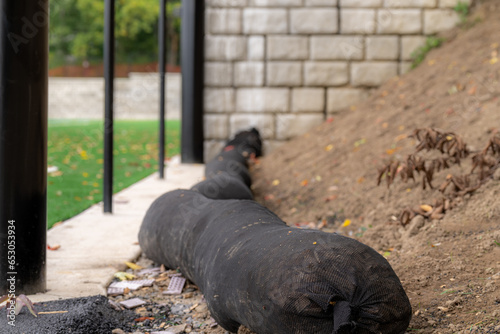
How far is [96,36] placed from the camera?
34.6 m

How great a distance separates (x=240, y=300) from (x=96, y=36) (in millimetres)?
34834

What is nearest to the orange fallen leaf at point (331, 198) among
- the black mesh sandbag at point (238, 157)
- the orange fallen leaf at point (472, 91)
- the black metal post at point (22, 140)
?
the black mesh sandbag at point (238, 157)

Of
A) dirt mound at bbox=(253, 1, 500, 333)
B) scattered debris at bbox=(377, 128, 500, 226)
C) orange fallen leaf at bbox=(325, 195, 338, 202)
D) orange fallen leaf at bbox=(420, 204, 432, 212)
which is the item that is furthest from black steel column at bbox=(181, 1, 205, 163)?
orange fallen leaf at bbox=(420, 204, 432, 212)

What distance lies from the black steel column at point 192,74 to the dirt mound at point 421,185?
132 cm

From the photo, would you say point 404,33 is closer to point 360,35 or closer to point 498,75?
point 360,35

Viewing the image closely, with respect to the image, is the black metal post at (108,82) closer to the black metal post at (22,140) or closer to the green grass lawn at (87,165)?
the green grass lawn at (87,165)

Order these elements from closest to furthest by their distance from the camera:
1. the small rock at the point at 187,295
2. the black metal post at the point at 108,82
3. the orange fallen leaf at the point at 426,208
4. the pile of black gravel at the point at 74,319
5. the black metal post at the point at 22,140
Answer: the pile of black gravel at the point at 74,319, the black metal post at the point at 22,140, the small rock at the point at 187,295, the orange fallen leaf at the point at 426,208, the black metal post at the point at 108,82

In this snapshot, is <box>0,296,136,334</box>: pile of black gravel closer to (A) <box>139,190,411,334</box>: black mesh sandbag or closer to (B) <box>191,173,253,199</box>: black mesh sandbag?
(A) <box>139,190,411,334</box>: black mesh sandbag

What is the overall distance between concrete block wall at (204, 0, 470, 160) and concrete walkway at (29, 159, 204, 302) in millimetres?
2966

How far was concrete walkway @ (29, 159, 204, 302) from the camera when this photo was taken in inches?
120

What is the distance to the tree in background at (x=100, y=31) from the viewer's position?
3328 centimetres

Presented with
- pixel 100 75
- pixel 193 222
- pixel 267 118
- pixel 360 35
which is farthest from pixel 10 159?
pixel 100 75

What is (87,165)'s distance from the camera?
8758 mm

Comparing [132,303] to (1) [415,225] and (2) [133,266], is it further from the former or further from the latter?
(1) [415,225]
